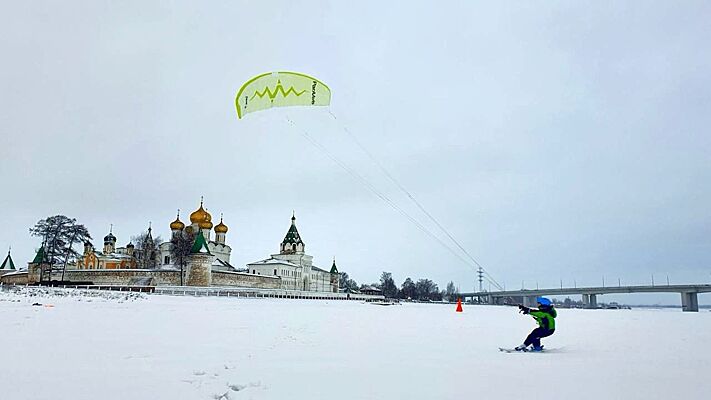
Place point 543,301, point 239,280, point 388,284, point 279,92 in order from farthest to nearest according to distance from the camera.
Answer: point 388,284, point 239,280, point 279,92, point 543,301

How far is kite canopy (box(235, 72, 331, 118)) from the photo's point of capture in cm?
1750

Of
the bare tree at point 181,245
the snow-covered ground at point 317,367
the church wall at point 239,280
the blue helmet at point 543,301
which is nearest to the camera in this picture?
the snow-covered ground at point 317,367

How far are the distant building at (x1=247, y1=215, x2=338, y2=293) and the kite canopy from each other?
67697 millimetres

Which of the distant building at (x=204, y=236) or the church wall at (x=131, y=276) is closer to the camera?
the church wall at (x=131, y=276)

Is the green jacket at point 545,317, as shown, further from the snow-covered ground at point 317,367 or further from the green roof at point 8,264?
the green roof at point 8,264

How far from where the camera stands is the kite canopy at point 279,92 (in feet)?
57.4

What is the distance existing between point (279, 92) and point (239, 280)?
5571 cm

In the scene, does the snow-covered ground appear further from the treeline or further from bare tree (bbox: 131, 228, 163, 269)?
the treeline

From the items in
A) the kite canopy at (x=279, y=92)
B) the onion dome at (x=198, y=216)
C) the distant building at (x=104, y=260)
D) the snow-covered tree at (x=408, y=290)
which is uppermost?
the onion dome at (x=198, y=216)

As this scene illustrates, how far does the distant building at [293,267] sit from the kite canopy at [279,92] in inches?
2665

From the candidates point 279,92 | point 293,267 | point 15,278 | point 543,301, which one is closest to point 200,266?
point 293,267

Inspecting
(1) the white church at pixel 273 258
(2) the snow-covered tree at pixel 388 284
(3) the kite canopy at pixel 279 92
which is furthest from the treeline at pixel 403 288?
(3) the kite canopy at pixel 279 92

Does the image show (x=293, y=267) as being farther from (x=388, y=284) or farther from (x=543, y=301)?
(x=543, y=301)

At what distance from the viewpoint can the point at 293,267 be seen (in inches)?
3551
